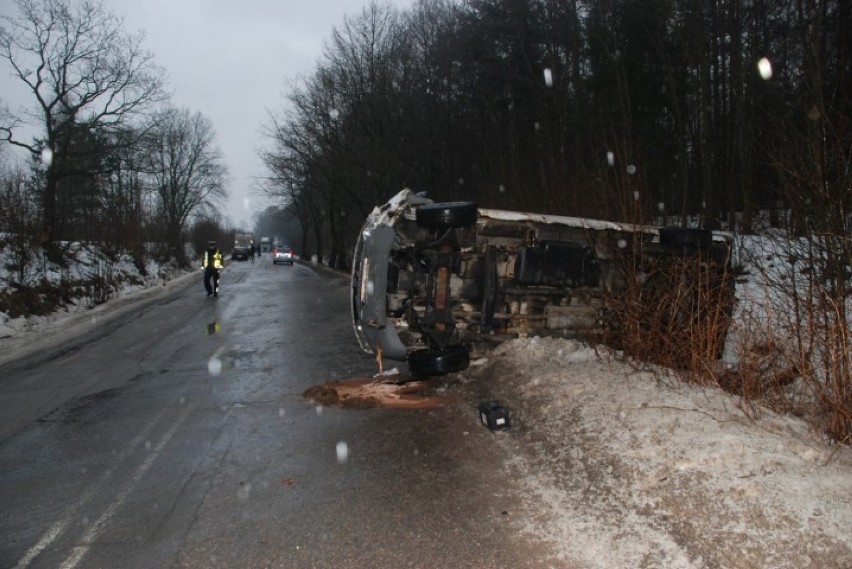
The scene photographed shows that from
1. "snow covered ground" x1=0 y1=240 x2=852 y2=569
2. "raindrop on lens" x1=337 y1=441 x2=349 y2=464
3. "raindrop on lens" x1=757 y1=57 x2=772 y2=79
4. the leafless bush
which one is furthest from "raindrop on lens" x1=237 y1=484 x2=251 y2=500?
"raindrop on lens" x1=757 y1=57 x2=772 y2=79

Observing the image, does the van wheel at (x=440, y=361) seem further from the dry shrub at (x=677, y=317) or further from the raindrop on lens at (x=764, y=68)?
the raindrop on lens at (x=764, y=68)

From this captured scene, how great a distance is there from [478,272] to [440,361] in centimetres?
115

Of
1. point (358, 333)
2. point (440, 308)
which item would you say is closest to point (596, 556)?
point (440, 308)

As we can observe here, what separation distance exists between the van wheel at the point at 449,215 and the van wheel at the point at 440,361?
145cm

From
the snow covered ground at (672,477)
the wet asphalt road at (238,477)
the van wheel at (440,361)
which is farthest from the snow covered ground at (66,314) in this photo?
the snow covered ground at (672,477)

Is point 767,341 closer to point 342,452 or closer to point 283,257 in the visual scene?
point 342,452

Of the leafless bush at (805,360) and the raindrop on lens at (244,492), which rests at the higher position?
the leafless bush at (805,360)

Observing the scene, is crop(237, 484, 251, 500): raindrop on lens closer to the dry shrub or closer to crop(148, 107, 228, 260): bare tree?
the dry shrub

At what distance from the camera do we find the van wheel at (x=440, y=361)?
664cm

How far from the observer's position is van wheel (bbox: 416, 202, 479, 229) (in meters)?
6.44

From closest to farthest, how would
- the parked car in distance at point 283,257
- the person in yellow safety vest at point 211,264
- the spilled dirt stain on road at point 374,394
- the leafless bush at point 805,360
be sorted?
the leafless bush at point 805,360 < the spilled dirt stain on road at point 374,394 < the person in yellow safety vest at point 211,264 < the parked car in distance at point 283,257

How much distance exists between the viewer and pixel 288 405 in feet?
21.1

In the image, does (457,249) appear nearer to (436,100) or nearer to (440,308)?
(440,308)

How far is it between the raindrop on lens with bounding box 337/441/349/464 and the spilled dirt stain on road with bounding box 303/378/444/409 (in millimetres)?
1168
